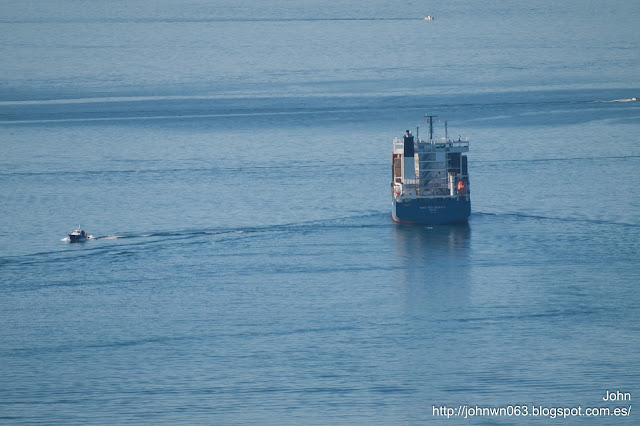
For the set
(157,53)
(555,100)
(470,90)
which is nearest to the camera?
(555,100)

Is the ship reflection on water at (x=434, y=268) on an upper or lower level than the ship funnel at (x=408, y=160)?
lower

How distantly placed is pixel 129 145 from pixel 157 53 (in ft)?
264

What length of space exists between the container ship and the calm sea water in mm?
1050

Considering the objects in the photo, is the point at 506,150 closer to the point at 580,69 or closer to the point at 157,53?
the point at 580,69

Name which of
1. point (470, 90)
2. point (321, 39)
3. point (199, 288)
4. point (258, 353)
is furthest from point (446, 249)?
point (321, 39)

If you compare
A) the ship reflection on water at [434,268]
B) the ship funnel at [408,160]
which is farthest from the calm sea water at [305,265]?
the ship funnel at [408,160]

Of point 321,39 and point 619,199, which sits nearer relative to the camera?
point 619,199

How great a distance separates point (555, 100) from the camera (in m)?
103

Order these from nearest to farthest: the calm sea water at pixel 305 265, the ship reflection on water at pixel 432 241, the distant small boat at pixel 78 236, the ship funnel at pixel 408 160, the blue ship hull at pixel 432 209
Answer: the calm sea water at pixel 305 265 → the ship reflection on water at pixel 432 241 → the distant small boat at pixel 78 236 → the blue ship hull at pixel 432 209 → the ship funnel at pixel 408 160

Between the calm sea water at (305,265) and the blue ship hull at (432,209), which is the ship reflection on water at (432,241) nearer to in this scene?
the calm sea water at (305,265)

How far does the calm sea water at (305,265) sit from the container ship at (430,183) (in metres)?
1.05

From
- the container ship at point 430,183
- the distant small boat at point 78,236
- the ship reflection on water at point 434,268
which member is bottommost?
A: the ship reflection on water at point 434,268

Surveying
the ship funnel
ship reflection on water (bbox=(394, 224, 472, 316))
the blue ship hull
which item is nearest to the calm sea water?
ship reflection on water (bbox=(394, 224, 472, 316))

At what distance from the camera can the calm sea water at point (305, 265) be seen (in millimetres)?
34969
